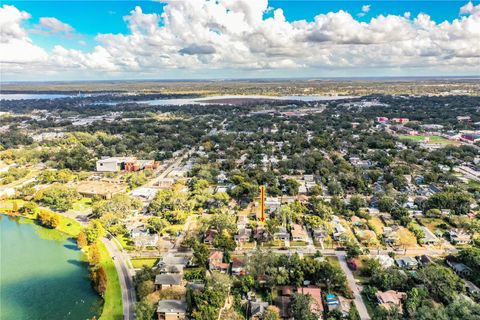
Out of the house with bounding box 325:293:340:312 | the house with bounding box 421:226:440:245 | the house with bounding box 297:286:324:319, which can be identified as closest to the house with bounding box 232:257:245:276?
the house with bounding box 297:286:324:319

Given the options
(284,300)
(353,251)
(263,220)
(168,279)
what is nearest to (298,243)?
(353,251)

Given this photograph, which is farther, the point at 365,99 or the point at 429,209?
the point at 365,99

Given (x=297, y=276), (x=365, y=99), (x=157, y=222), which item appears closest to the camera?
(x=297, y=276)

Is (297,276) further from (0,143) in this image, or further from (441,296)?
(0,143)

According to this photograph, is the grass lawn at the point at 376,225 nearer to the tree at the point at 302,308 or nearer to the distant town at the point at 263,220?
the distant town at the point at 263,220

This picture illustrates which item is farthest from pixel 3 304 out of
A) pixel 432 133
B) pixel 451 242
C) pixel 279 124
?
pixel 432 133

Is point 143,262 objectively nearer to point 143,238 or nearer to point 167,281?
point 143,238

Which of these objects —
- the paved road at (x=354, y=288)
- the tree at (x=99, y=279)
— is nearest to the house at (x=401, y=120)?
the paved road at (x=354, y=288)
